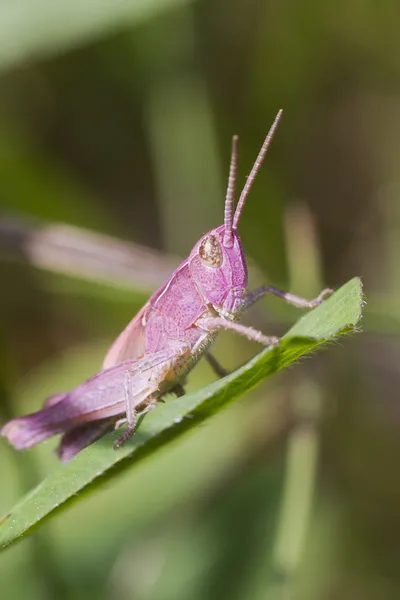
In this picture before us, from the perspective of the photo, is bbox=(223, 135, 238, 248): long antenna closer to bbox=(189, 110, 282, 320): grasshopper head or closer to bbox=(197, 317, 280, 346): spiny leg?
bbox=(189, 110, 282, 320): grasshopper head

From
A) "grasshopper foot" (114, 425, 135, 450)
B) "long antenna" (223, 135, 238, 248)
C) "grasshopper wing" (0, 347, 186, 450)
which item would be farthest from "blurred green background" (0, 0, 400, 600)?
"grasshopper foot" (114, 425, 135, 450)

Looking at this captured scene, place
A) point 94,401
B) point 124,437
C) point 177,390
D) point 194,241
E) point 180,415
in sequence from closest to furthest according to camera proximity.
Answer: point 180,415 → point 124,437 → point 94,401 → point 177,390 → point 194,241

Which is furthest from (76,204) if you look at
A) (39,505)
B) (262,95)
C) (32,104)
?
(39,505)

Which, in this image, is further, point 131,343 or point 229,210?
point 131,343

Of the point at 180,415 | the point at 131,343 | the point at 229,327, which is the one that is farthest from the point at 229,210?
the point at 180,415

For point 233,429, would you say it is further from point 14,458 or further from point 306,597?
point 14,458

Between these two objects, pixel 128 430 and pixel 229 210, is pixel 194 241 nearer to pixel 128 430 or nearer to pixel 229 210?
pixel 229 210
